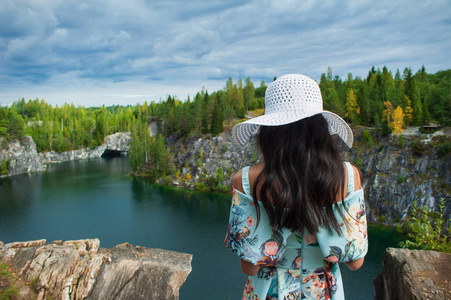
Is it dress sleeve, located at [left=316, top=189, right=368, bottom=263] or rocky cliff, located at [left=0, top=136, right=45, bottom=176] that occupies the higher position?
dress sleeve, located at [left=316, top=189, right=368, bottom=263]

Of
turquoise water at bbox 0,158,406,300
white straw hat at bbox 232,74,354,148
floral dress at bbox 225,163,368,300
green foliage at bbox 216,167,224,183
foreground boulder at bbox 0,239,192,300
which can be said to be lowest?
turquoise water at bbox 0,158,406,300

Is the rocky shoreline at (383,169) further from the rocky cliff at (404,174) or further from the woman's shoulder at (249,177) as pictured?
the woman's shoulder at (249,177)

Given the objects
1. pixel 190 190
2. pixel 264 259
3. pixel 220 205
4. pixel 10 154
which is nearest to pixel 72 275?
pixel 264 259

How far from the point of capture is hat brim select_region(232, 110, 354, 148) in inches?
49.9

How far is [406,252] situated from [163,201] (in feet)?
89.7

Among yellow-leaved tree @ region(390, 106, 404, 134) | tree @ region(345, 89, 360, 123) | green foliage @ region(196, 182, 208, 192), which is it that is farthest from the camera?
green foliage @ region(196, 182, 208, 192)

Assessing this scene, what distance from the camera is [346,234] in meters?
1.33

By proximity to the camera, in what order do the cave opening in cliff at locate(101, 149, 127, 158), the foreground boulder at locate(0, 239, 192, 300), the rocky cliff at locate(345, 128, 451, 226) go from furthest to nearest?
1. the cave opening in cliff at locate(101, 149, 127, 158)
2. the rocky cliff at locate(345, 128, 451, 226)
3. the foreground boulder at locate(0, 239, 192, 300)

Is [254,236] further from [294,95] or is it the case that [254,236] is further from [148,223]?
→ [148,223]

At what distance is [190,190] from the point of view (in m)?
33.1

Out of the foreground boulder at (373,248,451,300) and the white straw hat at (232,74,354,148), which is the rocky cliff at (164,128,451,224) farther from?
the white straw hat at (232,74,354,148)

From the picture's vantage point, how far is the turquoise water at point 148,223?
48.0 feet

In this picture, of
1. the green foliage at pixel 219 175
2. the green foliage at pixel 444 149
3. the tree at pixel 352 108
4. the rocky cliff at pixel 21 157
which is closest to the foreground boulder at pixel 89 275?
the green foliage at pixel 444 149

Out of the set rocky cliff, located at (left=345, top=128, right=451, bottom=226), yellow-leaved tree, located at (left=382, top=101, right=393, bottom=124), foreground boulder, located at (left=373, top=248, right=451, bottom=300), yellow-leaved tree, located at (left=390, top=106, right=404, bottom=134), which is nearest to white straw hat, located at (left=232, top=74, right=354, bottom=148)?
foreground boulder, located at (left=373, top=248, right=451, bottom=300)
